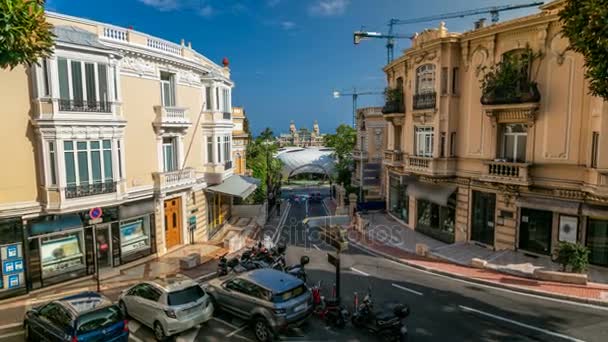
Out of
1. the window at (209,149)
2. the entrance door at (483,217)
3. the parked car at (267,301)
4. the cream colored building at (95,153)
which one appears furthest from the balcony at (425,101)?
the parked car at (267,301)

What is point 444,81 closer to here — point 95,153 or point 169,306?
point 169,306

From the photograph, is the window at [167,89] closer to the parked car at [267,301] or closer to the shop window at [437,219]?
the parked car at [267,301]

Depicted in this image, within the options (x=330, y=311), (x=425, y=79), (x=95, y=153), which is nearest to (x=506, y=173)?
(x=425, y=79)

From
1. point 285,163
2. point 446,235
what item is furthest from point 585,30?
Result: point 285,163

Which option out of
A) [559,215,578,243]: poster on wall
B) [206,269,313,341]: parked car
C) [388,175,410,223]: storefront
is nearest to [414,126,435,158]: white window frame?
[388,175,410,223]: storefront

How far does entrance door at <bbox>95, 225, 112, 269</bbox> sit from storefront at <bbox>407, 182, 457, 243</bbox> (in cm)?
1804

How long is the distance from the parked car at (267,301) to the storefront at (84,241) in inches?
270

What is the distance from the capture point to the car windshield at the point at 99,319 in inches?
367

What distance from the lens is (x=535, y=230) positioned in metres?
17.8

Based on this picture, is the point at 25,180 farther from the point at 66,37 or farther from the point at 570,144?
the point at 570,144

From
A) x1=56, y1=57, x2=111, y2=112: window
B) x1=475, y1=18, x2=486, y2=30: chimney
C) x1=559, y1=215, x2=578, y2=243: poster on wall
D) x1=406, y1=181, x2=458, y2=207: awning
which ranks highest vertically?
x1=475, y1=18, x2=486, y2=30: chimney

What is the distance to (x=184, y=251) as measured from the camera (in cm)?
2019

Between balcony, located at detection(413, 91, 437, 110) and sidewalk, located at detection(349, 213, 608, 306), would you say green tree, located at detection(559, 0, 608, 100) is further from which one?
balcony, located at detection(413, 91, 437, 110)

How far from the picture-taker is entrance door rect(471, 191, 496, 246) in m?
19.6
